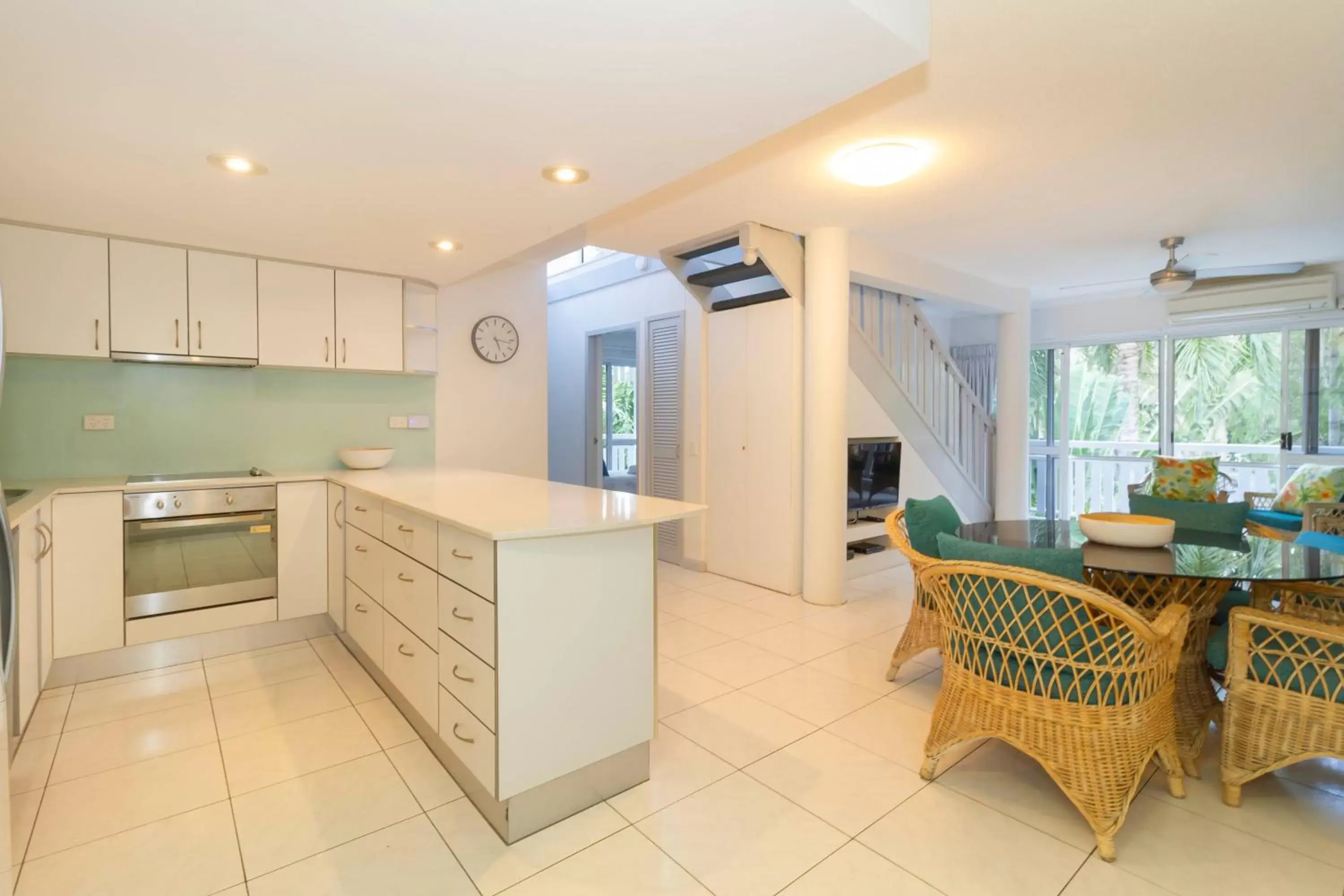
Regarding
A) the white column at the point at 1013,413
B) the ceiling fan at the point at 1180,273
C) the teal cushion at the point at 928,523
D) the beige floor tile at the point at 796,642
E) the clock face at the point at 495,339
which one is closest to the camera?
the teal cushion at the point at 928,523

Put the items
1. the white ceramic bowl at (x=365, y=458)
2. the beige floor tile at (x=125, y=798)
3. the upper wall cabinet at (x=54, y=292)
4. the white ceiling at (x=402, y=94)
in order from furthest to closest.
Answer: the white ceramic bowl at (x=365, y=458)
the upper wall cabinet at (x=54, y=292)
the beige floor tile at (x=125, y=798)
the white ceiling at (x=402, y=94)

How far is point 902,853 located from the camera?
173 centimetres

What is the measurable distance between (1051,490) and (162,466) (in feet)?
24.9

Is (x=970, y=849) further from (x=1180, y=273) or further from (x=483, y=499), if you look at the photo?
(x=1180, y=273)

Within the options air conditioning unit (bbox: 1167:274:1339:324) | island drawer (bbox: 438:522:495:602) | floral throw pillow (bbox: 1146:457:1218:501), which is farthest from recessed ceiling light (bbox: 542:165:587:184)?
air conditioning unit (bbox: 1167:274:1339:324)

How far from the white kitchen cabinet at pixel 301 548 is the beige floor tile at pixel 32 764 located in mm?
1033

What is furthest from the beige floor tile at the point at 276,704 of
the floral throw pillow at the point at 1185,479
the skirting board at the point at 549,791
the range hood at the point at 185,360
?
the floral throw pillow at the point at 1185,479

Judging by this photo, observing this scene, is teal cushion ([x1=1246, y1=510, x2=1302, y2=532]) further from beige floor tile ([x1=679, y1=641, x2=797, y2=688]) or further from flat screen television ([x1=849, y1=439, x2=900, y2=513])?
beige floor tile ([x1=679, y1=641, x2=797, y2=688])

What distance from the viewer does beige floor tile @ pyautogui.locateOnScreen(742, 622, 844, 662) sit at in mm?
3197

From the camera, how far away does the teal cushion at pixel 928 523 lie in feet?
8.54

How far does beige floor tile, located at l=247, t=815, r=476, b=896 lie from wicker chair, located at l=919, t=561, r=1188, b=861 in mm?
1567

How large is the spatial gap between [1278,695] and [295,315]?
4495 mm

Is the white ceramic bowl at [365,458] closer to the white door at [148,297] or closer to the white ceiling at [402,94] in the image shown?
the white door at [148,297]

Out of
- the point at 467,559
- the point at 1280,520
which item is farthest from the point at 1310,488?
the point at 467,559
